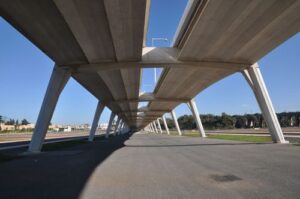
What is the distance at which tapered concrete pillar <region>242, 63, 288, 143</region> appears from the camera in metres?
29.2

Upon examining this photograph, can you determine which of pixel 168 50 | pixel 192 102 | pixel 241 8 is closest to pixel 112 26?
pixel 241 8

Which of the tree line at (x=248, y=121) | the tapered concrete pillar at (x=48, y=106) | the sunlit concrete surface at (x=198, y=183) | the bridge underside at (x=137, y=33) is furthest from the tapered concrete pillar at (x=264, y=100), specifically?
the tree line at (x=248, y=121)

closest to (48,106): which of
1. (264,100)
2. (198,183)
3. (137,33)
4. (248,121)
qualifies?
(137,33)

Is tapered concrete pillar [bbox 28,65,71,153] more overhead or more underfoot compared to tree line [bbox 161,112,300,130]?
more underfoot

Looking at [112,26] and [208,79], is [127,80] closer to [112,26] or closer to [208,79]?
[208,79]

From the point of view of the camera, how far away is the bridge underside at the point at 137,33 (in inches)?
744

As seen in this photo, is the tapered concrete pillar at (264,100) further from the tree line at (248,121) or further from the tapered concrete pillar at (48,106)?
the tree line at (248,121)

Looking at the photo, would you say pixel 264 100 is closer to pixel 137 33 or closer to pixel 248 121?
pixel 137 33

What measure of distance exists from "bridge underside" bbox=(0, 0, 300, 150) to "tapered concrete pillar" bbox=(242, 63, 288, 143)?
20 centimetres

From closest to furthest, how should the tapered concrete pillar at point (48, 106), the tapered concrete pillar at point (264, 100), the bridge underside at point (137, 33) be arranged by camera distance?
the bridge underside at point (137, 33) → the tapered concrete pillar at point (48, 106) → the tapered concrete pillar at point (264, 100)

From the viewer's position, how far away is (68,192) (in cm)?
838

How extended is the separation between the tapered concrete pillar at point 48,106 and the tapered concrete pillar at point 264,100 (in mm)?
17111

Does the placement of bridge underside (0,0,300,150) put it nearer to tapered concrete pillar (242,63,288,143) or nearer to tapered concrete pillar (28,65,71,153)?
tapered concrete pillar (28,65,71,153)

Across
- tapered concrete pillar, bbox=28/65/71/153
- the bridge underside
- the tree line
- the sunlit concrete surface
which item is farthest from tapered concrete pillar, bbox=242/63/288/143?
the tree line
